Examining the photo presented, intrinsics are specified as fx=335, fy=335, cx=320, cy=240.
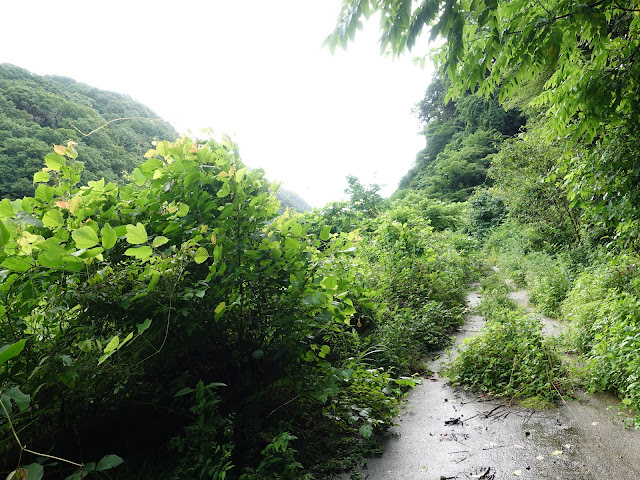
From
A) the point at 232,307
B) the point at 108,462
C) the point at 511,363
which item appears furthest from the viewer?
the point at 511,363

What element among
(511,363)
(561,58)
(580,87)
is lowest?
(511,363)

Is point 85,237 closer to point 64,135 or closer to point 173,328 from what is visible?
point 173,328

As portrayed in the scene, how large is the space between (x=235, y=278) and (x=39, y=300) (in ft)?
3.09

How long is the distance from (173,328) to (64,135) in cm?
499

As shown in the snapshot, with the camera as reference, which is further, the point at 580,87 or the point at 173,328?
the point at 580,87

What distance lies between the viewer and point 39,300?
5.35 ft

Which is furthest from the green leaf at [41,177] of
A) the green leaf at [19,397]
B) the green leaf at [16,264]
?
the green leaf at [19,397]

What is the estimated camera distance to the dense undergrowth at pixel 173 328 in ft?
5.00

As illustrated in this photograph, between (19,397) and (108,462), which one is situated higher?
(19,397)

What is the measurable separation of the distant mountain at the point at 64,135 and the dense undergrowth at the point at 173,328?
59cm

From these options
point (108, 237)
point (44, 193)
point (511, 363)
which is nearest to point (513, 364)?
point (511, 363)

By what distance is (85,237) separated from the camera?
1.37 m

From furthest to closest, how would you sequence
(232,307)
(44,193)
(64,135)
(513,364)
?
(64,135)
(513,364)
(232,307)
(44,193)

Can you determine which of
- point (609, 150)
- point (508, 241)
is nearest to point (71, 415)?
point (609, 150)
